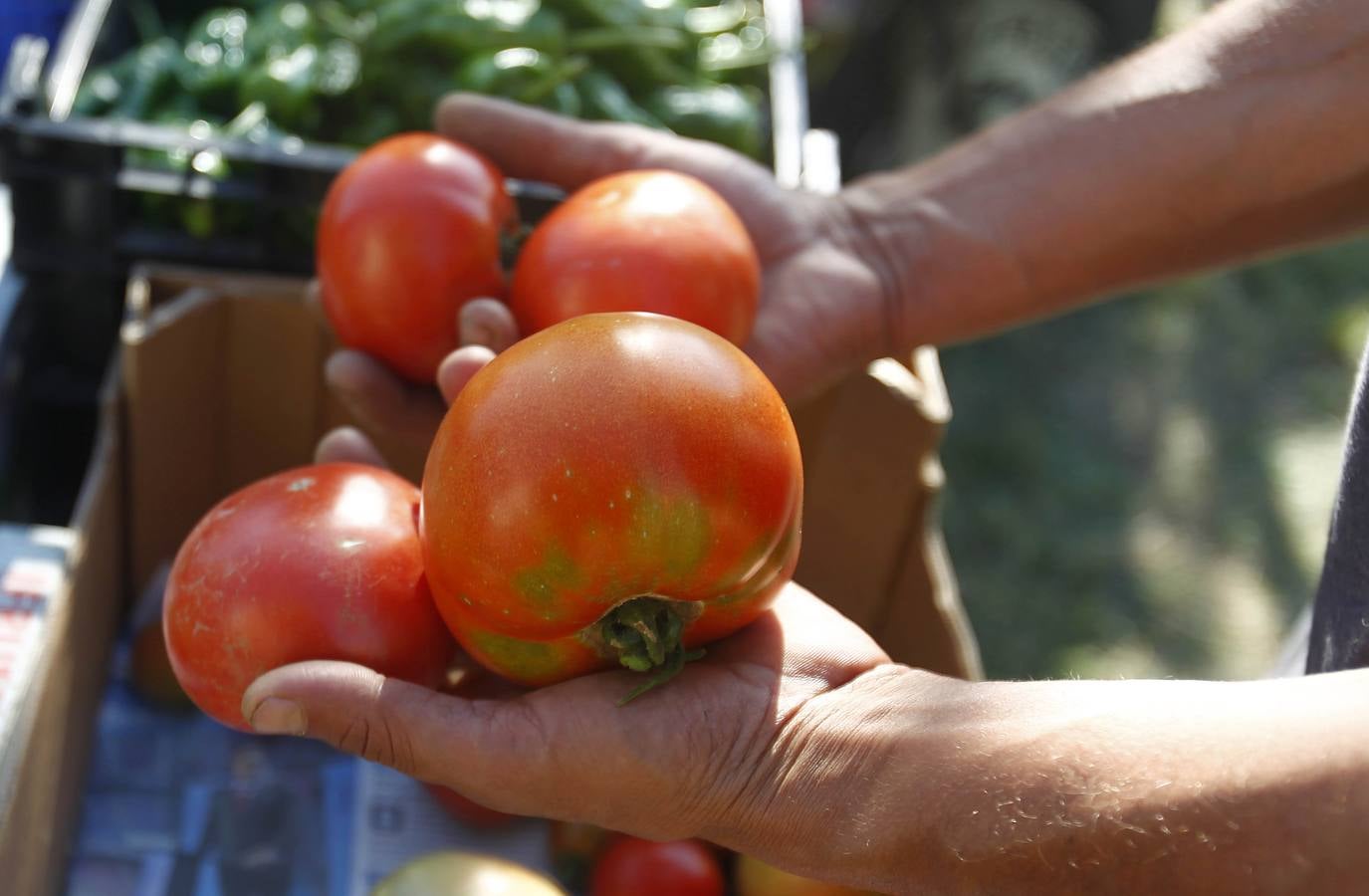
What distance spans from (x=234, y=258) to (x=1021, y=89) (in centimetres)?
269

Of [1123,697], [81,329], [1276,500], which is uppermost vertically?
[1123,697]

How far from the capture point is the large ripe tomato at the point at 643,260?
1356mm

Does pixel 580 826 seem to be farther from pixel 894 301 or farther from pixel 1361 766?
pixel 1361 766

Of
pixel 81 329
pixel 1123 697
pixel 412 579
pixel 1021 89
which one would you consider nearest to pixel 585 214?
pixel 412 579

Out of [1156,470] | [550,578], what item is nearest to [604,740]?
[550,578]

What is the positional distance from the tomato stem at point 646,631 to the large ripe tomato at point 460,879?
614 mm

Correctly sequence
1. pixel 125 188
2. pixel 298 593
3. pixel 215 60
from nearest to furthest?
pixel 298 593, pixel 125 188, pixel 215 60

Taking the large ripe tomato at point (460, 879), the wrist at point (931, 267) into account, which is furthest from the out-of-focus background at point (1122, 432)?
the large ripe tomato at point (460, 879)

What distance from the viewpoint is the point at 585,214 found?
1.42 meters

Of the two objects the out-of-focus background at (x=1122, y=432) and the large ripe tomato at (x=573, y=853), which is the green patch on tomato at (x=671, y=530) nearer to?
the large ripe tomato at (x=573, y=853)

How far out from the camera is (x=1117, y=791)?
3.01 ft

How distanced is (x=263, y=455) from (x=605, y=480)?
4.01 feet

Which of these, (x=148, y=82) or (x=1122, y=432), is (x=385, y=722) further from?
(x=1122, y=432)

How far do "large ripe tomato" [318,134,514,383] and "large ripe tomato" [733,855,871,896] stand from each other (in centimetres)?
79
